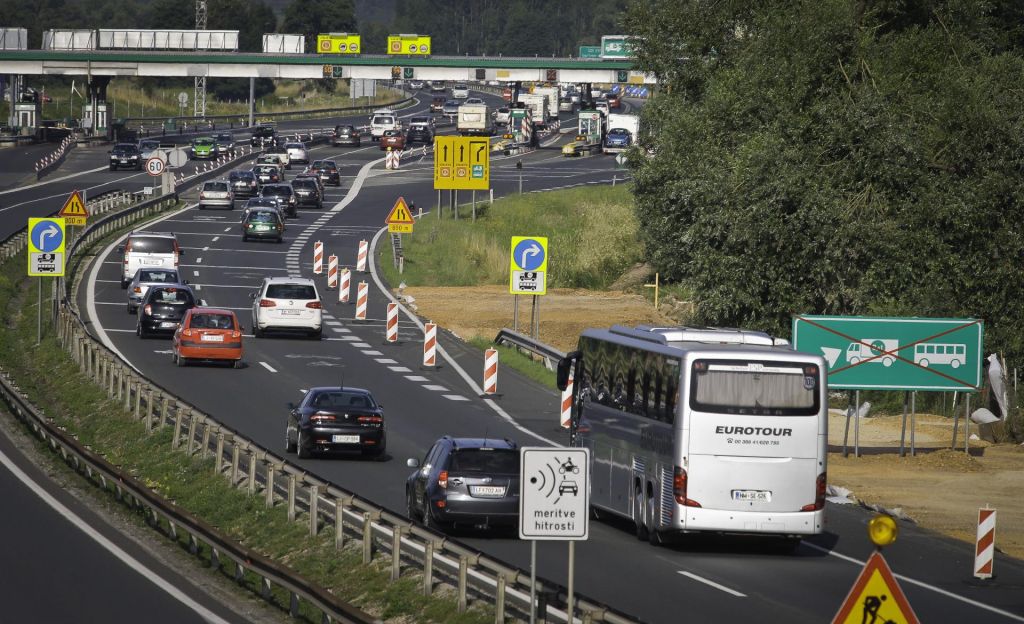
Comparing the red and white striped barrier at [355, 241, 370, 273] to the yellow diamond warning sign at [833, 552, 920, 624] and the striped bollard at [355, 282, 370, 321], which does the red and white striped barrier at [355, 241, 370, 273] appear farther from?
the yellow diamond warning sign at [833, 552, 920, 624]

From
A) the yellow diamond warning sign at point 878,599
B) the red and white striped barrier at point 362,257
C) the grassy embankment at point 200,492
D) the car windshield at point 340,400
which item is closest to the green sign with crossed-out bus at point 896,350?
the car windshield at point 340,400

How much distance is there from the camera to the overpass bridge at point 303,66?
123 m

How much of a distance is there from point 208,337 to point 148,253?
52.7ft

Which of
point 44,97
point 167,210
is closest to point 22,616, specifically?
point 167,210

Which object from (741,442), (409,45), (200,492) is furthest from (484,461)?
(409,45)

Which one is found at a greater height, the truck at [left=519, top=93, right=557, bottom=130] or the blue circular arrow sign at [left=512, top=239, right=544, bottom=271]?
the truck at [left=519, top=93, right=557, bottom=130]

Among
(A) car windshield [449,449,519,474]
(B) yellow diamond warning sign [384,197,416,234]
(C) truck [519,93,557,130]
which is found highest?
(C) truck [519,93,557,130]

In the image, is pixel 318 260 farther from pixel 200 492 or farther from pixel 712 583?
pixel 712 583

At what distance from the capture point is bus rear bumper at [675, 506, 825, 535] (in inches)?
757

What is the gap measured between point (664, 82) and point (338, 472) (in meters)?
23.1

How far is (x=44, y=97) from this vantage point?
16050 centimetres

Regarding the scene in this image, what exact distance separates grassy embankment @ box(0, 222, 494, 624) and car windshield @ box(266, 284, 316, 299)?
5.72 meters

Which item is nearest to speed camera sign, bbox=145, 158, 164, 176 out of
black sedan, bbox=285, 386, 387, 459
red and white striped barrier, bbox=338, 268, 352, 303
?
red and white striped barrier, bbox=338, 268, 352, 303

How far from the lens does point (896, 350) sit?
3009 cm
